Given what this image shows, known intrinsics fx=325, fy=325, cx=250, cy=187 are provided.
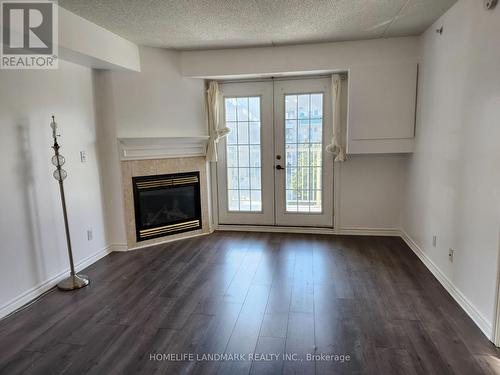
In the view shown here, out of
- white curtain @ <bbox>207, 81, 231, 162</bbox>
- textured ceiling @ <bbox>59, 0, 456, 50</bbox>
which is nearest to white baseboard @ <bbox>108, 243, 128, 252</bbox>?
white curtain @ <bbox>207, 81, 231, 162</bbox>

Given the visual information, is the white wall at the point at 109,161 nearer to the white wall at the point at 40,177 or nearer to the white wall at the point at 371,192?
the white wall at the point at 40,177

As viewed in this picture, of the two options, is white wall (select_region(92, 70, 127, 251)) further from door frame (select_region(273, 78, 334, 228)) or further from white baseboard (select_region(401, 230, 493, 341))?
white baseboard (select_region(401, 230, 493, 341))

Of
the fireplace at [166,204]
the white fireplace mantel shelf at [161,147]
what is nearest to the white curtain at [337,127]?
the white fireplace mantel shelf at [161,147]

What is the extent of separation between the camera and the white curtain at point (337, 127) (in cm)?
416

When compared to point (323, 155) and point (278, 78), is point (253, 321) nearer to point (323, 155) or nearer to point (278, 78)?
point (323, 155)

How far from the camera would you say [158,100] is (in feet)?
13.4

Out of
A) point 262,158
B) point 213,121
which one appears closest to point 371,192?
point 262,158

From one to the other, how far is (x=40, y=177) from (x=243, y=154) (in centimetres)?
252

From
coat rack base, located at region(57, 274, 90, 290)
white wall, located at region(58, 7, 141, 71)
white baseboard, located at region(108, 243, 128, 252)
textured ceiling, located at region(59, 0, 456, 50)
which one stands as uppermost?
textured ceiling, located at region(59, 0, 456, 50)

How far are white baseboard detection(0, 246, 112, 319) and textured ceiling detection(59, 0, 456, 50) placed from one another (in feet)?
7.99

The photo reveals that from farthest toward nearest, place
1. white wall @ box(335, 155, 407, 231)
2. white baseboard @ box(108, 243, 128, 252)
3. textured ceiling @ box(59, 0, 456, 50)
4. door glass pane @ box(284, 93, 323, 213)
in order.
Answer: door glass pane @ box(284, 93, 323, 213) → white wall @ box(335, 155, 407, 231) → white baseboard @ box(108, 243, 128, 252) → textured ceiling @ box(59, 0, 456, 50)

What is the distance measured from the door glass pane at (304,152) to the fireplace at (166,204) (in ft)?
4.37

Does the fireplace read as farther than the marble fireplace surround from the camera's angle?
Yes

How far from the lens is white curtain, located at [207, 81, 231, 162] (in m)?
4.48
